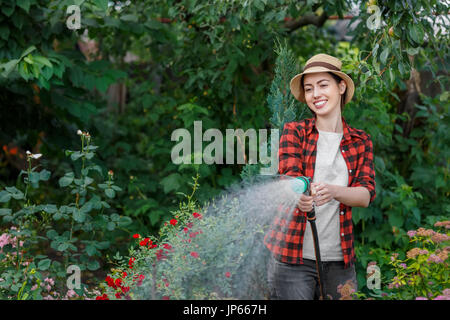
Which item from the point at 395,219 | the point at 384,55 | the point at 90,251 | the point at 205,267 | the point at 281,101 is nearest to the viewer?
the point at 205,267

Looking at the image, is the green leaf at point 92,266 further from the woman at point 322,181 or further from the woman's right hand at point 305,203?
the woman's right hand at point 305,203

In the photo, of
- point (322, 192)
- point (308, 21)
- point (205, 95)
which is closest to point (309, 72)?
point (322, 192)

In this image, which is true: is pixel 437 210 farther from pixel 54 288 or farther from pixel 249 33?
pixel 54 288

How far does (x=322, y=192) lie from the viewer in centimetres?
190

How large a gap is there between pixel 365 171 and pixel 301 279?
0.52 m

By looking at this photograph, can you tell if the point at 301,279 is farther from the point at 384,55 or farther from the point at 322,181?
the point at 384,55

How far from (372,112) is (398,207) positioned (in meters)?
0.70

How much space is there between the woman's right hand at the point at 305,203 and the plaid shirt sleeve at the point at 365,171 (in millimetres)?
313

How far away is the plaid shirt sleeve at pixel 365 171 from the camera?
2.08 m

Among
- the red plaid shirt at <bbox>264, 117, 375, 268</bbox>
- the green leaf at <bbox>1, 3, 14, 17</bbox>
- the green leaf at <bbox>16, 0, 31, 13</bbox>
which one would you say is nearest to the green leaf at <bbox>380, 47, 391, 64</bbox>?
the red plaid shirt at <bbox>264, 117, 375, 268</bbox>

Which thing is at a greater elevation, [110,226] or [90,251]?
[110,226]

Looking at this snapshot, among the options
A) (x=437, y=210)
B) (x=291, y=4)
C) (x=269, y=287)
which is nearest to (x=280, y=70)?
(x=291, y=4)
